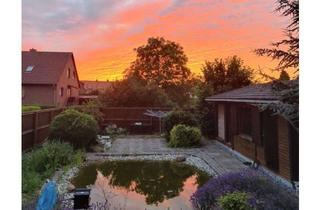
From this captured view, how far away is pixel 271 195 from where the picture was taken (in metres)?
3.30

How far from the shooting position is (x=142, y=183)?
19.6 feet

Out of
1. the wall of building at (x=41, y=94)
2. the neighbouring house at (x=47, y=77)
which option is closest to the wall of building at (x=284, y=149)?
the neighbouring house at (x=47, y=77)

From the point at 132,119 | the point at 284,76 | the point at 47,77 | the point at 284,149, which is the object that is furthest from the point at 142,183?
the point at 47,77

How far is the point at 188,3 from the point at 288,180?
338 cm

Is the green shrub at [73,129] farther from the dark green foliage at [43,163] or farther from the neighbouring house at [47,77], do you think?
the neighbouring house at [47,77]

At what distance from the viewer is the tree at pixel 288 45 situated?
2.75 m

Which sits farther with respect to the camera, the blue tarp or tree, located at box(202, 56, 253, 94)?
tree, located at box(202, 56, 253, 94)

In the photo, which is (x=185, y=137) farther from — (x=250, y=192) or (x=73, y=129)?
(x=250, y=192)

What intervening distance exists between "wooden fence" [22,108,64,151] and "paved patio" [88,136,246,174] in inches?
59.9

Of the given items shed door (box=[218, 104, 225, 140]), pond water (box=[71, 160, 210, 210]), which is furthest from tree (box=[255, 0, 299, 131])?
shed door (box=[218, 104, 225, 140])

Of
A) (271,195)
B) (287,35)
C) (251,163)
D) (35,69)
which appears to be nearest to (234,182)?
(271,195)

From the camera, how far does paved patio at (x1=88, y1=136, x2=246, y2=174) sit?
22.9ft

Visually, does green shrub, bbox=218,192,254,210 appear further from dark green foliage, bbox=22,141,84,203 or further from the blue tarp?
dark green foliage, bbox=22,141,84,203
